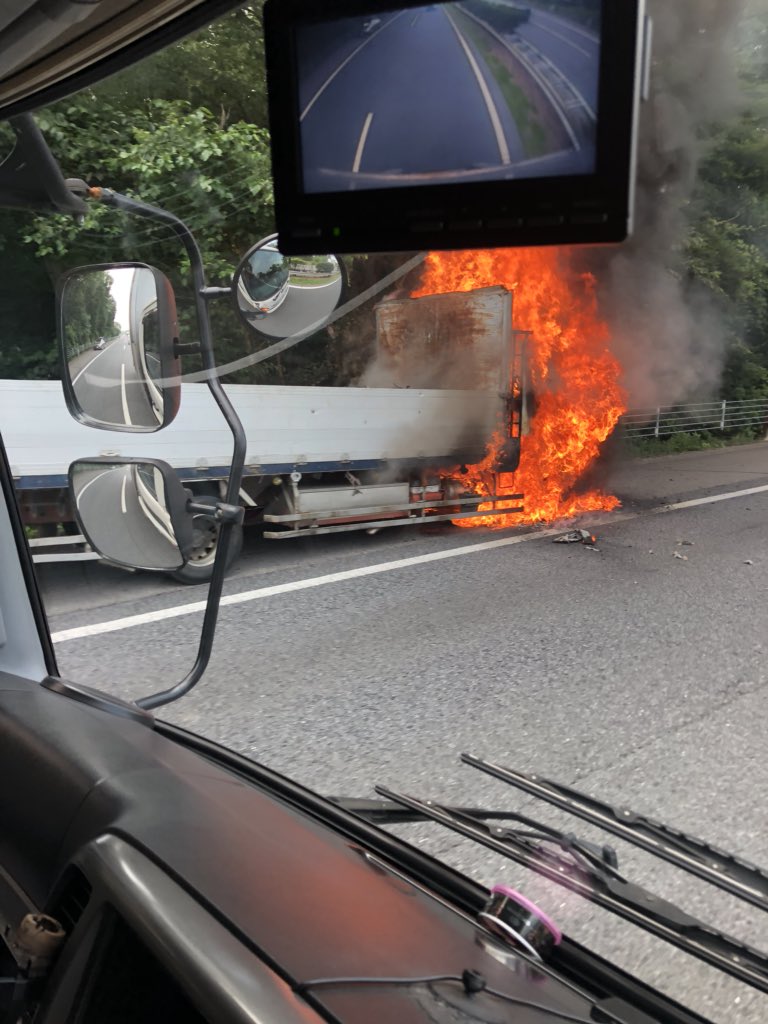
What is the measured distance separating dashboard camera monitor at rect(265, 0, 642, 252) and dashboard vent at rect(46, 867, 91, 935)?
103 cm

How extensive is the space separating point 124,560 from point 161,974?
137 cm

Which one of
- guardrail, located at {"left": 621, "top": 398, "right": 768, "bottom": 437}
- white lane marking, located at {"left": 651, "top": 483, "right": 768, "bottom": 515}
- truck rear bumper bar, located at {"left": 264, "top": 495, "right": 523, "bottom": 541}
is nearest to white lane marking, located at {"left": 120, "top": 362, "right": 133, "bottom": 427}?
truck rear bumper bar, located at {"left": 264, "top": 495, "right": 523, "bottom": 541}

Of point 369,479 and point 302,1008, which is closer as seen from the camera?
point 302,1008

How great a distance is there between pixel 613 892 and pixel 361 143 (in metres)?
1.34

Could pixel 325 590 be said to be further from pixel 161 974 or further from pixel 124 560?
pixel 161 974

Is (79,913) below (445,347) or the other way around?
below

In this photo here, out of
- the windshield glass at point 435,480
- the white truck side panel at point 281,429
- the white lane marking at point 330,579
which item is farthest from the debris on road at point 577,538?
the white truck side panel at point 281,429

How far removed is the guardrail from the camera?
14.7 metres

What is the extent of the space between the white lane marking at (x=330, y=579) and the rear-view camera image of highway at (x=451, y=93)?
246 centimetres

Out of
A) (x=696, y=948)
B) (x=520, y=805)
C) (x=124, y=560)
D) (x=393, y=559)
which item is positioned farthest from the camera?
(x=393, y=559)

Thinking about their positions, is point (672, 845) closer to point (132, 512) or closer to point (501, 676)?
point (132, 512)

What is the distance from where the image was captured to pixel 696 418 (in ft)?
57.1

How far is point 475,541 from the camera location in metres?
8.47

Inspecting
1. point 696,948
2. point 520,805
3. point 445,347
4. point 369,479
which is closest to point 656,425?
point 445,347
